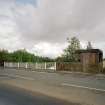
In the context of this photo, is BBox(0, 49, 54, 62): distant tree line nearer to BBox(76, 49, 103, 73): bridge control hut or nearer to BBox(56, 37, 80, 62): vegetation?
BBox(56, 37, 80, 62): vegetation

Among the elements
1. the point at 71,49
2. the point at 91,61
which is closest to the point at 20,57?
the point at 71,49

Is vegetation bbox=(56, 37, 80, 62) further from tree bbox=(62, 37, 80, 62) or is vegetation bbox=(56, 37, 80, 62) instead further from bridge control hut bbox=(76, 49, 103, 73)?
bridge control hut bbox=(76, 49, 103, 73)

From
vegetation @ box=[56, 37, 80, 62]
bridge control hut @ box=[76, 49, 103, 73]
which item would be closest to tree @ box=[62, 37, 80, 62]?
vegetation @ box=[56, 37, 80, 62]

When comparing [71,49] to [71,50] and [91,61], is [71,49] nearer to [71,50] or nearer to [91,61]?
[71,50]

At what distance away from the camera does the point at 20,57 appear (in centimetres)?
6700

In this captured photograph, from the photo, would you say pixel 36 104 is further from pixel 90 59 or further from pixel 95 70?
pixel 90 59

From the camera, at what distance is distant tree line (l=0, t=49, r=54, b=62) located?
65119 mm

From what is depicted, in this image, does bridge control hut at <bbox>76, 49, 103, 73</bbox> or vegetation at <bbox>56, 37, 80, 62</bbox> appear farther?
vegetation at <bbox>56, 37, 80, 62</bbox>

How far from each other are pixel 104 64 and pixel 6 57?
3712 cm

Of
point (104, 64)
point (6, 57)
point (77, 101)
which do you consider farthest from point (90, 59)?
point (6, 57)

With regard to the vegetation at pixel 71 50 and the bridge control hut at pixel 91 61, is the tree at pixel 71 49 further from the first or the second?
the bridge control hut at pixel 91 61

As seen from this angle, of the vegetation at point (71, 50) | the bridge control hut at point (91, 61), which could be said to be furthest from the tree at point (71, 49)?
the bridge control hut at point (91, 61)

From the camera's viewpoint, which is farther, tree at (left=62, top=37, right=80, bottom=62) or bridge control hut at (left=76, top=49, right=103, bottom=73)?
tree at (left=62, top=37, right=80, bottom=62)

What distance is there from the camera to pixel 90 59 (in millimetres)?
36375
